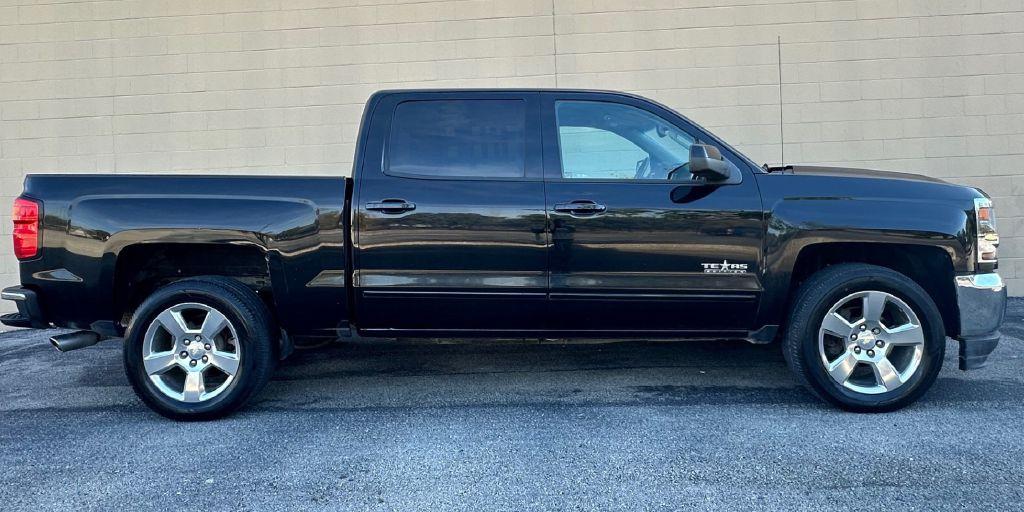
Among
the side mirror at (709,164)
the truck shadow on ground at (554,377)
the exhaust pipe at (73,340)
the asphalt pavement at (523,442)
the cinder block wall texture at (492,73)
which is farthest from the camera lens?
the cinder block wall texture at (492,73)

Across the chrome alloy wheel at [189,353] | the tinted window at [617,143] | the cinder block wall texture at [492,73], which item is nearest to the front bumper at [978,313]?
the tinted window at [617,143]

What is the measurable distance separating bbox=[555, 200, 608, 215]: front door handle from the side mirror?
0.55 metres

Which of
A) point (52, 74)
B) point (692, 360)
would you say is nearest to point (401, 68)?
point (52, 74)

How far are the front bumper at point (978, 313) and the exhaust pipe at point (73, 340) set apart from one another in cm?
496

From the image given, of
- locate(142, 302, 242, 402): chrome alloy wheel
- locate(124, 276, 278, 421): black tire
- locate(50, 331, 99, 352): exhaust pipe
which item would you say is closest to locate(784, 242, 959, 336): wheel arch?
locate(124, 276, 278, 421): black tire

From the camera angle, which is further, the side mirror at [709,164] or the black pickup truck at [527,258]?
the black pickup truck at [527,258]

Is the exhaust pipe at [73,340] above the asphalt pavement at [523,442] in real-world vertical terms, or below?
above

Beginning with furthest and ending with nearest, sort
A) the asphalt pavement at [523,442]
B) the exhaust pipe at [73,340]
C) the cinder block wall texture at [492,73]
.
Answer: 1. the cinder block wall texture at [492,73]
2. the exhaust pipe at [73,340]
3. the asphalt pavement at [523,442]

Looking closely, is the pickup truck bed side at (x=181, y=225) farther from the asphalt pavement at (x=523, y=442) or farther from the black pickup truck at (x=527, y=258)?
the asphalt pavement at (x=523, y=442)

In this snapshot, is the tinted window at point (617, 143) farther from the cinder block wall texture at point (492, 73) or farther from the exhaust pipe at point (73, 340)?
the cinder block wall texture at point (492, 73)

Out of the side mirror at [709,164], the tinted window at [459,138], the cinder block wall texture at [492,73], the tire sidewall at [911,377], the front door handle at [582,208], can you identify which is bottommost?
the tire sidewall at [911,377]

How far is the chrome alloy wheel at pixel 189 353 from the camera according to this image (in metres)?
4.23

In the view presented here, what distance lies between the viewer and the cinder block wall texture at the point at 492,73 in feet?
24.6

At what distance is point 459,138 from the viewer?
175 inches
